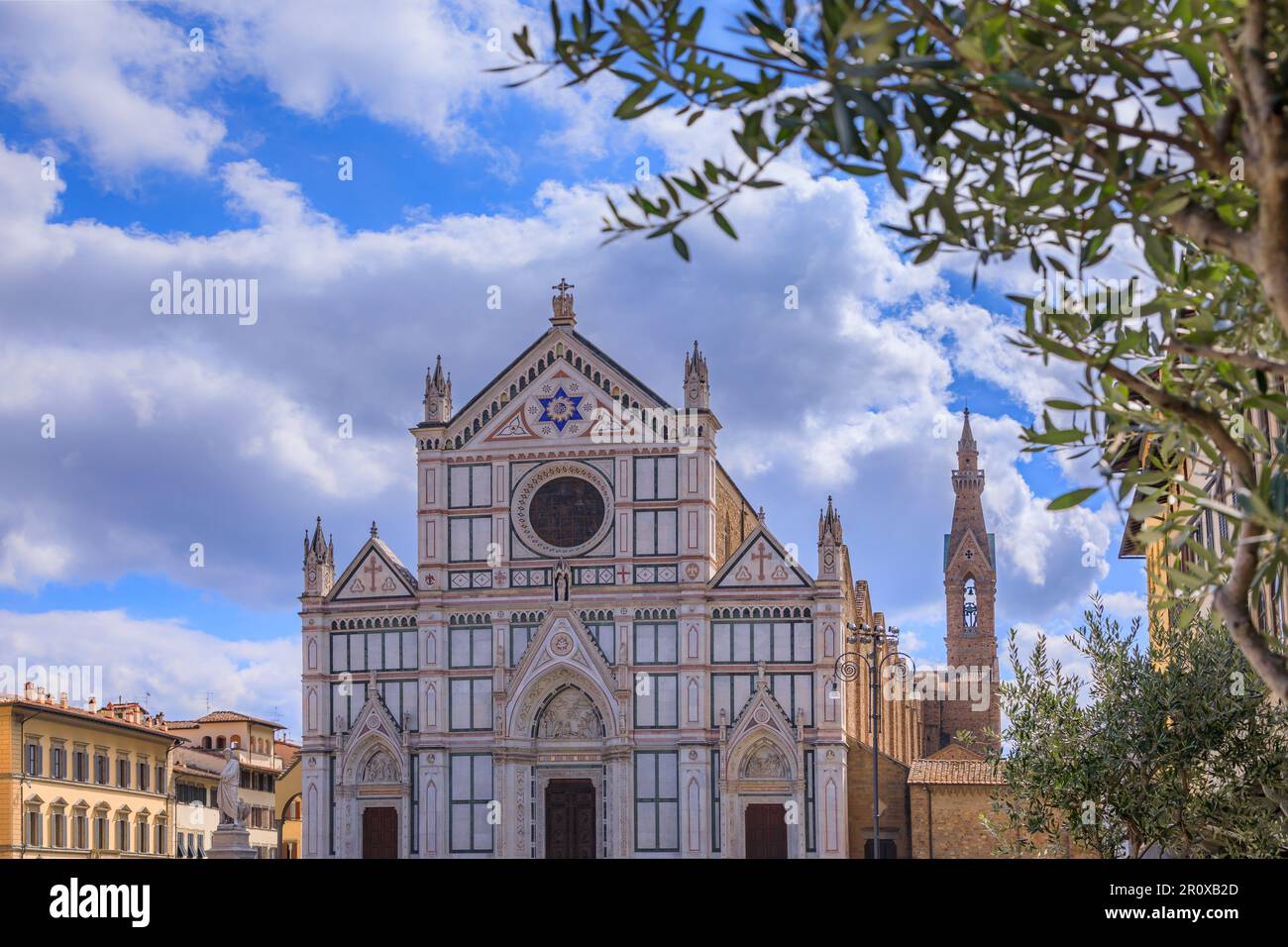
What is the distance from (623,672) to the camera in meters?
48.5

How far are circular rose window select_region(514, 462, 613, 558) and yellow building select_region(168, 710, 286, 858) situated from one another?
28418 mm

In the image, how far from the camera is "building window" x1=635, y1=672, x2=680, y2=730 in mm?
48406

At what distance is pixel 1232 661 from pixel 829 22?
49.3 feet

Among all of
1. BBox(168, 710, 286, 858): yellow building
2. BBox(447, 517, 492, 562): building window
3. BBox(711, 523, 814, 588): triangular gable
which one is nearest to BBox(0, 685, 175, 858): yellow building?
BBox(168, 710, 286, 858): yellow building

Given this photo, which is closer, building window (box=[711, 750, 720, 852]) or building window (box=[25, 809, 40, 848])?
building window (box=[711, 750, 720, 852])

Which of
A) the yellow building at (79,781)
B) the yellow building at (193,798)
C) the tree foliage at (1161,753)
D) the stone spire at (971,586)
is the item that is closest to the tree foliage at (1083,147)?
the tree foliage at (1161,753)

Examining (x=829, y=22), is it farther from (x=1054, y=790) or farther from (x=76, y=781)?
(x=76, y=781)

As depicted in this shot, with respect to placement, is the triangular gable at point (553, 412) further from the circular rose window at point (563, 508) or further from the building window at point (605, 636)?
the building window at point (605, 636)

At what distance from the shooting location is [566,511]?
4991 cm

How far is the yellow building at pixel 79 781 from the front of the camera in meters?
53.1

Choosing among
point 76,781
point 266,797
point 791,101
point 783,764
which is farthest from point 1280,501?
point 266,797

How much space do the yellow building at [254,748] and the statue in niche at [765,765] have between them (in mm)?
31828

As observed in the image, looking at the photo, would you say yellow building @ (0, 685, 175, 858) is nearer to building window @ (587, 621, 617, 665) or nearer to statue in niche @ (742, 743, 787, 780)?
building window @ (587, 621, 617, 665)

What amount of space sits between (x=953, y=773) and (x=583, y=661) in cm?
1103
